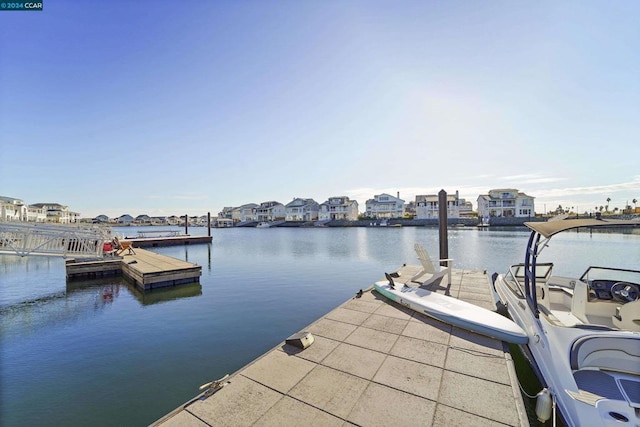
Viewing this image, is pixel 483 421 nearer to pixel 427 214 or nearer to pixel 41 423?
pixel 41 423

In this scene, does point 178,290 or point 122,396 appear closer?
point 122,396

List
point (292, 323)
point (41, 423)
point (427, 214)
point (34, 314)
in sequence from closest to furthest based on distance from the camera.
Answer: point (41, 423), point (292, 323), point (34, 314), point (427, 214)

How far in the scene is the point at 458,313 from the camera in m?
5.79

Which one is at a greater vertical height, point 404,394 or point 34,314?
point 404,394

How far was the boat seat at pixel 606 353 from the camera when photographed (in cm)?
324

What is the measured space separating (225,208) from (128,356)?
12249 cm

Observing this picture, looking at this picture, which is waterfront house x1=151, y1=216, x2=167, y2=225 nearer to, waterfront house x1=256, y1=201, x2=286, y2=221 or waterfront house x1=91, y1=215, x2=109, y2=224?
waterfront house x1=91, y1=215, x2=109, y2=224

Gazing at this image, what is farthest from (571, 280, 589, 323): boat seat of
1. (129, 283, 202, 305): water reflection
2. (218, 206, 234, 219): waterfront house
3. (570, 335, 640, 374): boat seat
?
(218, 206, 234, 219): waterfront house

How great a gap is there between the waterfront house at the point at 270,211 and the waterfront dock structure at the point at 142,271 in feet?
264

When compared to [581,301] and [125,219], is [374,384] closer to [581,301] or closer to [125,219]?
[581,301]

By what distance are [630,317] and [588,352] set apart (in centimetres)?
137

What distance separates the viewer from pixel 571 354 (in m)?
3.43

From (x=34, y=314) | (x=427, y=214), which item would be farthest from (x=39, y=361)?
(x=427, y=214)

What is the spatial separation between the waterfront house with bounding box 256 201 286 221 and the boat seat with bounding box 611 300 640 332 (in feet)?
307
